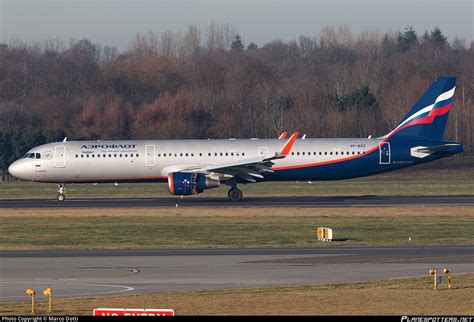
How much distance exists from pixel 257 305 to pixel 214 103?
308ft

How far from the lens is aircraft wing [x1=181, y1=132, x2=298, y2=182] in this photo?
187 feet

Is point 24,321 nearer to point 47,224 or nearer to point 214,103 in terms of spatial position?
point 47,224

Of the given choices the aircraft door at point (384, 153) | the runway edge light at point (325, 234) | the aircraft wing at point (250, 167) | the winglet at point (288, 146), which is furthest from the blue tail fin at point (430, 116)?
the runway edge light at point (325, 234)

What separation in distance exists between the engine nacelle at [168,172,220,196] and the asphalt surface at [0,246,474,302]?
781 inches

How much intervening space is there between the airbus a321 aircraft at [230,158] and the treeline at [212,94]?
27.5m

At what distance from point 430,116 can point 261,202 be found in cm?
1250

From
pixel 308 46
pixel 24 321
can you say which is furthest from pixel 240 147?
pixel 308 46

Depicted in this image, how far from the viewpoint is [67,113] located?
113 m

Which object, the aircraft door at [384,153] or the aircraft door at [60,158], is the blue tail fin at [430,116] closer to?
the aircraft door at [384,153]

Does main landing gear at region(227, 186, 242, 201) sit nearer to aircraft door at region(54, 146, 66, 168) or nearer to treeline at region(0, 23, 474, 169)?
aircraft door at region(54, 146, 66, 168)

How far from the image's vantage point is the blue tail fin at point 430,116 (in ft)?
198

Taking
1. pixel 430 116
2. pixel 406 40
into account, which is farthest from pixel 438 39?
pixel 430 116

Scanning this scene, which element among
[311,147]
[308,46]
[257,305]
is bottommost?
[257,305]

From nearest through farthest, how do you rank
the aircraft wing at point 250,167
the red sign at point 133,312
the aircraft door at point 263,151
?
1. the red sign at point 133,312
2. the aircraft wing at point 250,167
3. the aircraft door at point 263,151
